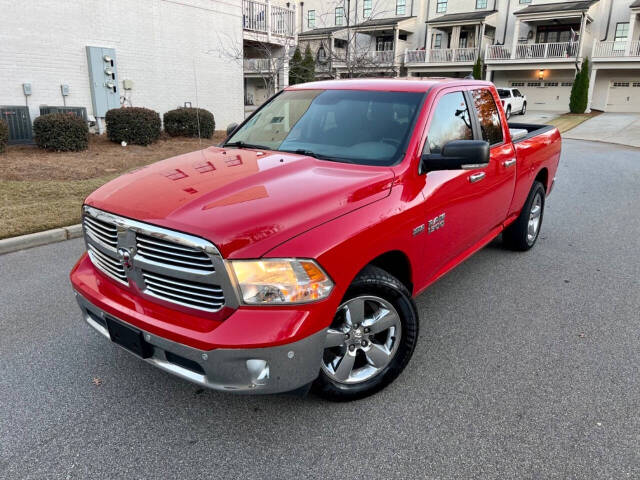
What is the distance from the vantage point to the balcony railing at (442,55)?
34.5 meters

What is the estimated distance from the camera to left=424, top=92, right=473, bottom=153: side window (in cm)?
340

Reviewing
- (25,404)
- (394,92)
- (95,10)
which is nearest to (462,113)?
(394,92)

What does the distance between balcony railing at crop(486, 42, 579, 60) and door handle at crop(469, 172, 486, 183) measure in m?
32.2

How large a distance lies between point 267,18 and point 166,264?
20.3 m

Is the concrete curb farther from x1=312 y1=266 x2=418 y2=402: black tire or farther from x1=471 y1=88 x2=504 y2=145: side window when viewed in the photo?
x1=471 y1=88 x2=504 y2=145: side window

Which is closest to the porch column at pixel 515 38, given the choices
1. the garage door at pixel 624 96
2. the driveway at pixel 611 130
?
the garage door at pixel 624 96

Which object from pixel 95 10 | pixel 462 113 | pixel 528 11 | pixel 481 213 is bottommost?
pixel 481 213

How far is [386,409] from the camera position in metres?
2.80

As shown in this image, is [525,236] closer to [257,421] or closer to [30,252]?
[257,421]

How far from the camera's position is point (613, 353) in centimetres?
341

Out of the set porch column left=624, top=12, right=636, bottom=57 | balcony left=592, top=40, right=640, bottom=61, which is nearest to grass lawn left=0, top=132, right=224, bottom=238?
balcony left=592, top=40, right=640, bottom=61

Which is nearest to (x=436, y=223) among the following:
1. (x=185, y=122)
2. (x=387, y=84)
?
(x=387, y=84)

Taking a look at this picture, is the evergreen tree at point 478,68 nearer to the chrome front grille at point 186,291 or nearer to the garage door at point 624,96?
the garage door at point 624,96

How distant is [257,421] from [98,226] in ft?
4.63
